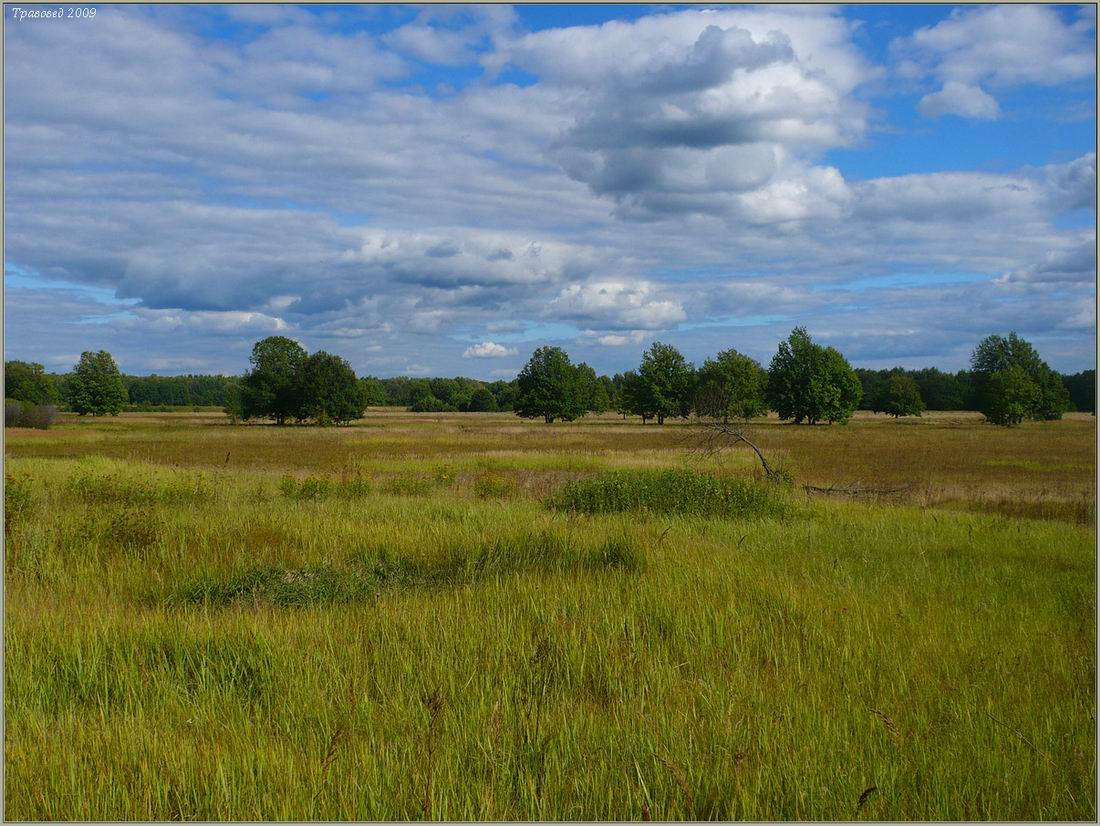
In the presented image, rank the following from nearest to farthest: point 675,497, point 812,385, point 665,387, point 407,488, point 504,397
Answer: point 675,497
point 407,488
point 812,385
point 665,387
point 504,397

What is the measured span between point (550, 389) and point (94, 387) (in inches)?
2781

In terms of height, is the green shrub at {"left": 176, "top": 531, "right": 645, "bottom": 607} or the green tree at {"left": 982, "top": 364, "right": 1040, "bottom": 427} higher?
the green tree at {"left": 982, "top": 364, "right": 1040, "bottom": 427}

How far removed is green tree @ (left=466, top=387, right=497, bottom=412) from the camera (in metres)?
180

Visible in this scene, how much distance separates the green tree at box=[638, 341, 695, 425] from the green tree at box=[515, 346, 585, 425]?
41.1ft

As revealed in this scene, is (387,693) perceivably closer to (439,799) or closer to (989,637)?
(439,799)

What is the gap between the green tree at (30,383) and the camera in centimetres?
10269

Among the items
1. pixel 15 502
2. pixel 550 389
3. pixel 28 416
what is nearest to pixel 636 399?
pixel 550 389

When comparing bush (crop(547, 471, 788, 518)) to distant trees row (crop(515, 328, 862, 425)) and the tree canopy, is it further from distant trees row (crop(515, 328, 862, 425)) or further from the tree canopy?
the tree canopy

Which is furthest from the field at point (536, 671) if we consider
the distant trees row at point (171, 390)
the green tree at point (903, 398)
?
the distant trees row at point (171, 390)

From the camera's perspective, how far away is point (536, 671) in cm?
597

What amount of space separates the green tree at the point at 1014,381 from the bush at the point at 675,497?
87.4m

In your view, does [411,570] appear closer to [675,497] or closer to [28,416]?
[675,497]

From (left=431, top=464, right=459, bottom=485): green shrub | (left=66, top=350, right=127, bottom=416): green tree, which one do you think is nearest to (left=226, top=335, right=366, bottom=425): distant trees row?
(left=66, top=350, right=127, bottom=416): green tree

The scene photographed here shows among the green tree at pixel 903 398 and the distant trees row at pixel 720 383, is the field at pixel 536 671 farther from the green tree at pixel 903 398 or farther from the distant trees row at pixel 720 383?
the green tree at pixel 903 398
